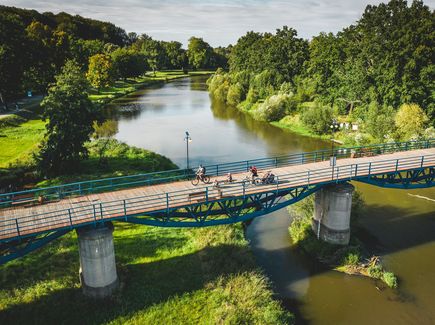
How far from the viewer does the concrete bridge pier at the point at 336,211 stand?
2741 cm

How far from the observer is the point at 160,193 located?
2489 cm

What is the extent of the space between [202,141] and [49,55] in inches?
1428

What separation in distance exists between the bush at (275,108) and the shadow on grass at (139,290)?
50175mm

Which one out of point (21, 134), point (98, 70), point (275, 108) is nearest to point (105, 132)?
point (21, 134)

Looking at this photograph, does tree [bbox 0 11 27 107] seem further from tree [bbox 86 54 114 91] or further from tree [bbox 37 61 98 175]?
tree [bbox 86 54 114 91]

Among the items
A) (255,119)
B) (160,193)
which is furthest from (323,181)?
(255,119)

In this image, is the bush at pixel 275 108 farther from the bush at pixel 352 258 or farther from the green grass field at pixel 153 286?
the bush at pixel 352 258

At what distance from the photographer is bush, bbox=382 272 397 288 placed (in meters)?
24.7

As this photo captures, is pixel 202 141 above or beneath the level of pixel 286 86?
beneath

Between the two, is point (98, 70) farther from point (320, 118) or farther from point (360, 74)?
point (360, 74)

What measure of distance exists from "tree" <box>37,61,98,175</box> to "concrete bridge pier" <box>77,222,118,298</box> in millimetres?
19974

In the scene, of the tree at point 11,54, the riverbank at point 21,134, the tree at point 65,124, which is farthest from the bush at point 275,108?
the tree at point 11,54

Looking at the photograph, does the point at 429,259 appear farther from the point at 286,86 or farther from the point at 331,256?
the point at 286,86

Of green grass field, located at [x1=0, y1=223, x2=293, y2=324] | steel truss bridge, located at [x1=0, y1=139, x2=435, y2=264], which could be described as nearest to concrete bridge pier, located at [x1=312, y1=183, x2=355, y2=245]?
steel truss bridge, located at [x1=0, y1=139, x2=435, y2=264]
